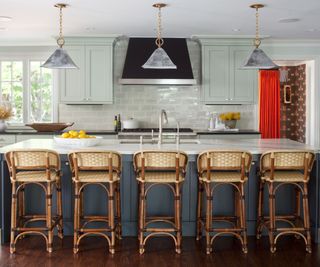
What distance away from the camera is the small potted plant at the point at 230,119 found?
29.1ft

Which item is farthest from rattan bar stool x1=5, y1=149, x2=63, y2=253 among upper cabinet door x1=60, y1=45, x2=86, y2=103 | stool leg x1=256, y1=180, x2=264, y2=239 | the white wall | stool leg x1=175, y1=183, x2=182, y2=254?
the white wall

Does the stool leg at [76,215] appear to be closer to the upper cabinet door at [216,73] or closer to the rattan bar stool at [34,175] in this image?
the rattan bar stool at [34,175]

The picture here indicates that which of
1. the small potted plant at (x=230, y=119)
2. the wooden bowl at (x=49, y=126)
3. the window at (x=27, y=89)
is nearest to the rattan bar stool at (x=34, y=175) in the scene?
the wooden bowl at (x=49, y=126)

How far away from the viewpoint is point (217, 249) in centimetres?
518

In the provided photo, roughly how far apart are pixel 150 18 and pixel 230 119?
2.61 meters

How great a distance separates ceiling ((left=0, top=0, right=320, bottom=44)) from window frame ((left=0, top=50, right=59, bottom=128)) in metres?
0.28

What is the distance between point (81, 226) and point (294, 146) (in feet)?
7.61

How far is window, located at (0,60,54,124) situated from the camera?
9086mm

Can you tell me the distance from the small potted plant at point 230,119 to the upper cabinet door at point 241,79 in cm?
26

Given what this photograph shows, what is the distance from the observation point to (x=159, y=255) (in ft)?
16.3

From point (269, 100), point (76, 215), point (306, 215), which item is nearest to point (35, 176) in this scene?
point (76, 215)

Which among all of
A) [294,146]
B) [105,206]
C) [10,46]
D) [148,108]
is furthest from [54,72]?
[294,146]

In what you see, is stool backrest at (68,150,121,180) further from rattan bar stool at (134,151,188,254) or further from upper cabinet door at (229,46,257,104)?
upper cabinet door at (229,46,257,104)

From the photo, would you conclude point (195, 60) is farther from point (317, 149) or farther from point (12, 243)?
point (12, 243)
